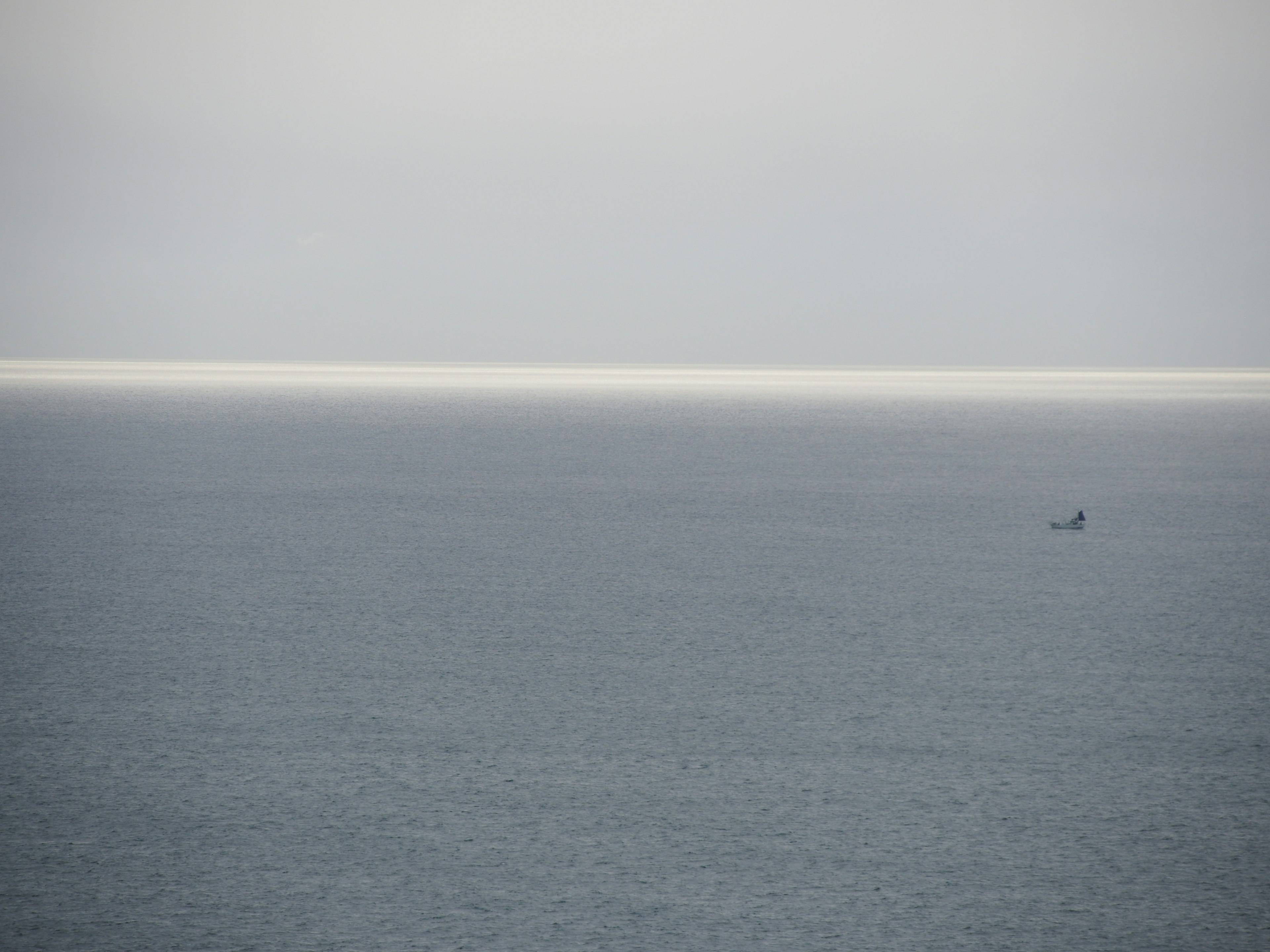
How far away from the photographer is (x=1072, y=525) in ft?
51.6

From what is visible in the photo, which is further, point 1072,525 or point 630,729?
point 1072,525

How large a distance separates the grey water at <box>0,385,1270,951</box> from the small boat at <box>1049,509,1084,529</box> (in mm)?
185

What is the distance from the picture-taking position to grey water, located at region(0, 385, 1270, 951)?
4770mm

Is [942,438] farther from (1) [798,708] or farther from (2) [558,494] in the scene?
(1) [798,708]

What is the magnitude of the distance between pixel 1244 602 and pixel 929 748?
5490 mm

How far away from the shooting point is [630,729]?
6.84 m

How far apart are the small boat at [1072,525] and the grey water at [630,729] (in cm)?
19

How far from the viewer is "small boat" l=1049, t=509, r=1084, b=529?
15656mm

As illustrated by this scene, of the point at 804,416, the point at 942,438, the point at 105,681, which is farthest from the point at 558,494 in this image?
the point at 804,416

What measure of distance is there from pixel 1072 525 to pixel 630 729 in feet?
34.0

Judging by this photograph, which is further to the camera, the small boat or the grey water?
the small boat

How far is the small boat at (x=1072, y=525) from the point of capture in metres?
15.7

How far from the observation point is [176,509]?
1706 cm

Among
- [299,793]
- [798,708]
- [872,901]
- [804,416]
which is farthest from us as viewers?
[804,416]
